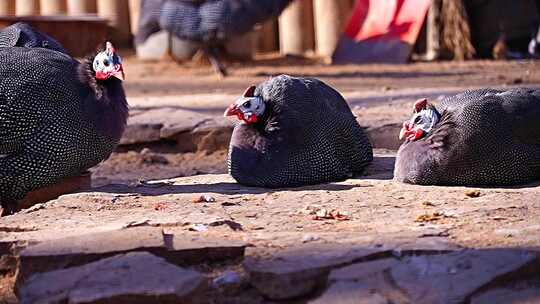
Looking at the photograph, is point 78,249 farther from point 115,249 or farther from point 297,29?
point 297,29

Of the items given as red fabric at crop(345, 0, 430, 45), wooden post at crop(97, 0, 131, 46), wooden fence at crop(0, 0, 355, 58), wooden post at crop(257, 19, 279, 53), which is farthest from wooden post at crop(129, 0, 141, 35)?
red fabric at crop(345, 0, 430, 45)

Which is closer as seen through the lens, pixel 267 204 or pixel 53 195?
pixel 267 204

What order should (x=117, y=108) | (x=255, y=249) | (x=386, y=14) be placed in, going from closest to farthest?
(x=255, y=249) → (x=117, y=108) → (x=386, y=14)

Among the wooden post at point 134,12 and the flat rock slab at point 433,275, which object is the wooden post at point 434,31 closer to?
the wooden post at point 134,12

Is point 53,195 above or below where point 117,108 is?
below

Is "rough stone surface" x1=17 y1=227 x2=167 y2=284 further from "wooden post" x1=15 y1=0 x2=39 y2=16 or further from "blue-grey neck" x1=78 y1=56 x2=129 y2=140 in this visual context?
"wooden post" x1=15 y1=0 x2=39 y2=16

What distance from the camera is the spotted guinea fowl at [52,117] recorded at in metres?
4.43

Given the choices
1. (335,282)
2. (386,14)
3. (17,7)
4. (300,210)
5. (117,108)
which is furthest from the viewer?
(17,7)

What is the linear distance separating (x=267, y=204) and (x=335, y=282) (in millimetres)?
1126

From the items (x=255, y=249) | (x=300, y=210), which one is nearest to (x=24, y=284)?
(x=255, y=249)

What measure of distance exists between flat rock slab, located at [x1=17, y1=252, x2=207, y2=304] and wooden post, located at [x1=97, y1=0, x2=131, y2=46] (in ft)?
31.9

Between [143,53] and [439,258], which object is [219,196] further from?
[143,53]

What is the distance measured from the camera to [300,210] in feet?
13.0

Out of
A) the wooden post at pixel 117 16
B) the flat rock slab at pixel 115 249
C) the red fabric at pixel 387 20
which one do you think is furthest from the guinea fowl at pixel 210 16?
the flat rock slab at pixel 115 249
